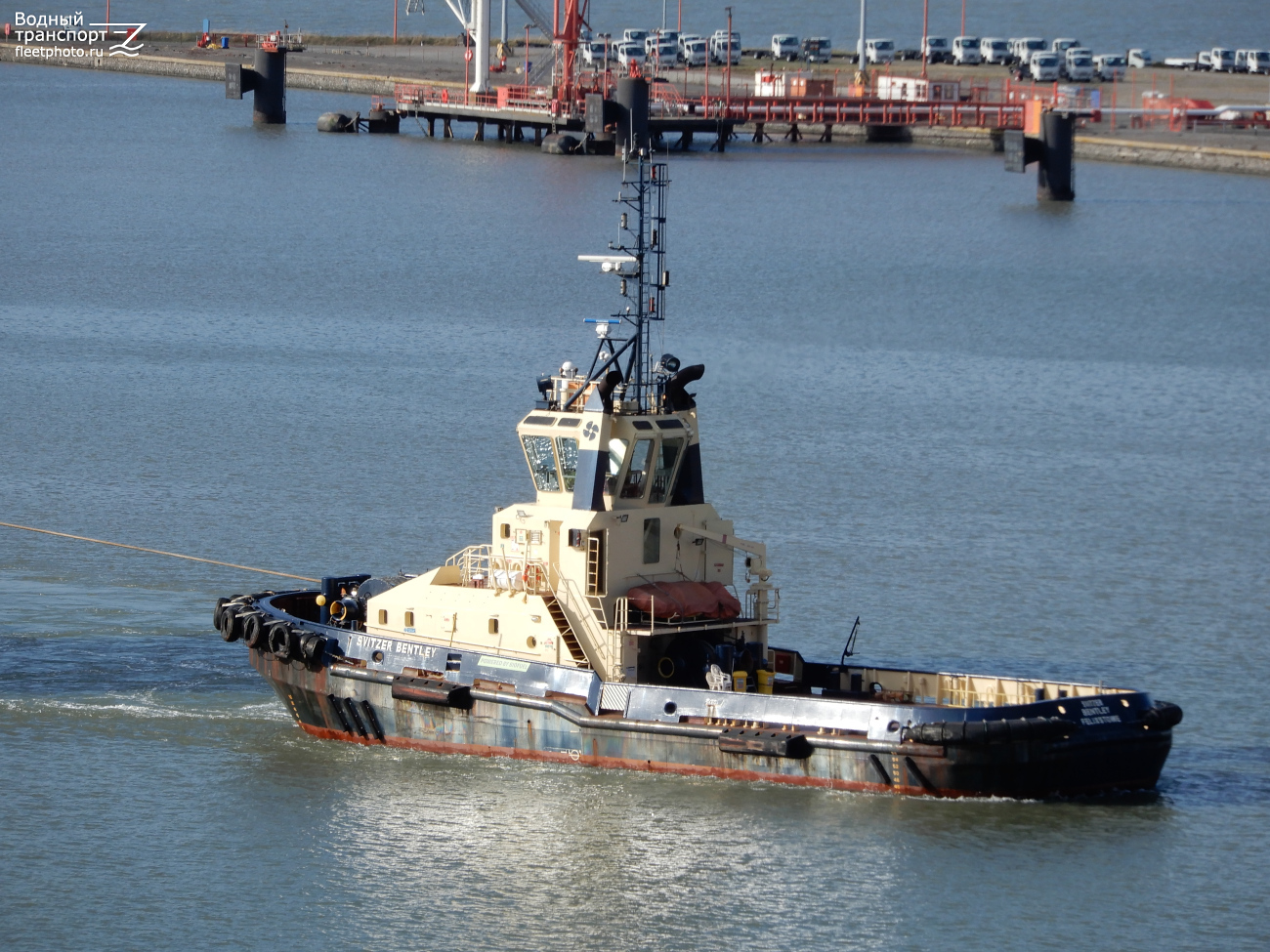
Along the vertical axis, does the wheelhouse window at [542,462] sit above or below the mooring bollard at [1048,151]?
below

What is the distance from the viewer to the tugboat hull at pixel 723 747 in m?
19.0

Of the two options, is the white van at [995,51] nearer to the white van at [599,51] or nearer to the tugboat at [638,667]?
the white van at [599,51]

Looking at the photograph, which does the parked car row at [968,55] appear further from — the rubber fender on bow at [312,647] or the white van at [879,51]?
the rubber fender on bow at [312,647]

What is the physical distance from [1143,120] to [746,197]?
20261mm

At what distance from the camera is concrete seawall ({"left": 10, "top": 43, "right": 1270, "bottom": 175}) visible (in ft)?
232

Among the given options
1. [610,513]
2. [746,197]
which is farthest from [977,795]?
[746,197]

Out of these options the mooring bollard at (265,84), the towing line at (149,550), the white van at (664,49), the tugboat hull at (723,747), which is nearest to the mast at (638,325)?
the tugboat hull at (723,747)

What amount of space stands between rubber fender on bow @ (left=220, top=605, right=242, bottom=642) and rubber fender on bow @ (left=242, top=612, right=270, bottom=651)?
0.10 meters

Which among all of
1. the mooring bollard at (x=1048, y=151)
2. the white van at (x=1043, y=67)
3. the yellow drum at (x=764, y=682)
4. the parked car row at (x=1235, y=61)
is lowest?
the yellow drum at (x=764, y=682)

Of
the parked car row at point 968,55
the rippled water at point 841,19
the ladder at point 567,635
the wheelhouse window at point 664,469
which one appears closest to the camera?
the ladder at point 567,635

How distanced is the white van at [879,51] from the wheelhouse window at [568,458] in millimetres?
77550

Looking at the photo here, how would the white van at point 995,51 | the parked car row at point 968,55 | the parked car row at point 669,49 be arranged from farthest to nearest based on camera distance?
the white van at point 995,51, the parked car row at point 669,49, the parked car row at point 968,55

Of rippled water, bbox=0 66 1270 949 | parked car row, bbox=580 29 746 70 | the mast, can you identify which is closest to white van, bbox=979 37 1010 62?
parked car row, bbox=580 29 746 70

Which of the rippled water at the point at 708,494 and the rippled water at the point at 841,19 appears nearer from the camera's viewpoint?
the rippled water at the point at 708,494
